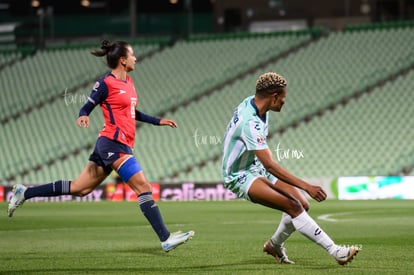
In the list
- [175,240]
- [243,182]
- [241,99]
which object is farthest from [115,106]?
[241,99]

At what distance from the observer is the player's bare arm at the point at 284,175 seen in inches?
336

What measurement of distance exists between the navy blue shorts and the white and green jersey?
4.75 ft

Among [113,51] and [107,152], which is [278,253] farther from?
[113,51]

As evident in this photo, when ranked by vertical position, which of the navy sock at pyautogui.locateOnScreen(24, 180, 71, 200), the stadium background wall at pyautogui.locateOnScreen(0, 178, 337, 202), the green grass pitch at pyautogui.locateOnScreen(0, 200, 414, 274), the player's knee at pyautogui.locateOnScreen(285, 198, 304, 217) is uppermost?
the player's knee at pyautogui.locateOnScreen(285, 198, 304, 217)

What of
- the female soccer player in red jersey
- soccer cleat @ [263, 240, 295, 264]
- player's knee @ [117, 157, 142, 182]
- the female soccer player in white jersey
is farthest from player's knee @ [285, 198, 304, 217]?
player's knee @ [117, 157, 142, 182]

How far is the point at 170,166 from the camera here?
31.7m

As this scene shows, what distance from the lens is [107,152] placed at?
1032 cm

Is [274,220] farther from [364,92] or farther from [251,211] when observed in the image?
[364,92]

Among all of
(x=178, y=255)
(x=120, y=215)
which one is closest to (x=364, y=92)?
(x=120, y=215)

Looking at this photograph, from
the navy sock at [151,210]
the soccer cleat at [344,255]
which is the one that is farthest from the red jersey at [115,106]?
the soccer cleat at [344,255]

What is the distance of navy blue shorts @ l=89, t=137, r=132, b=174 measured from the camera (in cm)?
1032

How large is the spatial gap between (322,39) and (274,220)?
19365mm

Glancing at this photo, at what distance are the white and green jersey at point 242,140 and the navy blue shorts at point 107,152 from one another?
1449 mm

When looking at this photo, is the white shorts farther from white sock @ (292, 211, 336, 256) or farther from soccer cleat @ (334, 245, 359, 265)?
soccer cleat @ (334, 245, 359, 265)
